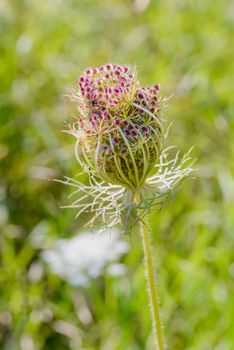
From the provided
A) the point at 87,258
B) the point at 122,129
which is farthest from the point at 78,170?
the point at 122,129

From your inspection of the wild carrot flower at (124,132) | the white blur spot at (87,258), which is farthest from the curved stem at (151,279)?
the white blur spot at (87,258)

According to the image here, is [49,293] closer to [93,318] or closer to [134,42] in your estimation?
[93,318]

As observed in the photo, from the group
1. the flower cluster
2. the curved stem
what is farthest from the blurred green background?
the curved stem

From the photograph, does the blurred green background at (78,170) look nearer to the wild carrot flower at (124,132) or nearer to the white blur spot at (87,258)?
the white blur spot at (87,258)

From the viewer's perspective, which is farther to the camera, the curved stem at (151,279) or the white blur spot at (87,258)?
the white blur spot at (87,258)

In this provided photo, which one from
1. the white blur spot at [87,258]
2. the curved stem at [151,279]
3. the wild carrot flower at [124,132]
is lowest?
the curved stem at [151,279]

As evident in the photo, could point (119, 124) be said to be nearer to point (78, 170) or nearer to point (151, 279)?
point (151, 279)
